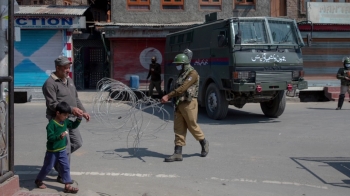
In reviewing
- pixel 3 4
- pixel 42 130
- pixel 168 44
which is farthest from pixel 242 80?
pixel 3 4

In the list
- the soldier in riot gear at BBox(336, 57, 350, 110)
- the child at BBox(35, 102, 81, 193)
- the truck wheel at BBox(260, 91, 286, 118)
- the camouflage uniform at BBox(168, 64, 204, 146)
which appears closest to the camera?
the child at BBox(35, 102, 81, 193)

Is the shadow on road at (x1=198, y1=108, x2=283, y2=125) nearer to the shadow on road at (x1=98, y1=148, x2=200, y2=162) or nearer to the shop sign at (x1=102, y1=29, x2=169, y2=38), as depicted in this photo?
the shadow on road at (x1=98, y1=148, x2=200, y2=162)

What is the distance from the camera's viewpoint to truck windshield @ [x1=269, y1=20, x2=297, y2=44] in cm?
1270

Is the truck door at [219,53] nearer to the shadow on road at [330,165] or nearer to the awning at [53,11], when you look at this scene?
the shadow on road at [330,165]

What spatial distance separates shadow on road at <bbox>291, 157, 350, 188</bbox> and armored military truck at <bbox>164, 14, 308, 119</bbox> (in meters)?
3.79

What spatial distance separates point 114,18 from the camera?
2031cm

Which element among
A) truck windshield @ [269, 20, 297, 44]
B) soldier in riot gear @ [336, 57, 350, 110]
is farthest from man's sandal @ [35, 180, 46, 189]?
soldier in riot gear @ [336, 57, 350, 110]

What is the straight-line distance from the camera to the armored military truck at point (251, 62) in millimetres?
12180

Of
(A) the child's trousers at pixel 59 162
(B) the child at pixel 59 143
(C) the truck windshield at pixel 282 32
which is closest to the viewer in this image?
(B) the child at pixel 59 143

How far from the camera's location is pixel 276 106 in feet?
44.3

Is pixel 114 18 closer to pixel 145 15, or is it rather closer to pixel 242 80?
pixel 145 15

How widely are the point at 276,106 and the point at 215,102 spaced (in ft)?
5.63

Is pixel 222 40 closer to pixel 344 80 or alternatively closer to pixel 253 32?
pixel 253 32

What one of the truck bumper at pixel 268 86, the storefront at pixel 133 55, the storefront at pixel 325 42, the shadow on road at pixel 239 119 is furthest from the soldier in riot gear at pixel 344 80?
the storefront at pixel 133 55
